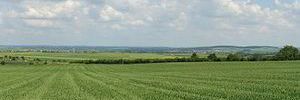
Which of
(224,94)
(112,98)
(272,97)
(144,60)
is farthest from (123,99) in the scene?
(144,60)

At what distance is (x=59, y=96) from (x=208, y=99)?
30.7 ft

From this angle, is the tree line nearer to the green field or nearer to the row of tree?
the row of tree

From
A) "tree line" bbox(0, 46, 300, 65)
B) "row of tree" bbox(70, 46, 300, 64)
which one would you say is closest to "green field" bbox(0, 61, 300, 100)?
"row of tree" bbox(70, 46, 300, 64)

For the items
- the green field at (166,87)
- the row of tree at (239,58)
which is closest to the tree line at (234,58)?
the row of tree at (239,58)

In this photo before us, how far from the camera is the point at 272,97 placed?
73.2 ft

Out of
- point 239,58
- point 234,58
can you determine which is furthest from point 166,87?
point 234,58

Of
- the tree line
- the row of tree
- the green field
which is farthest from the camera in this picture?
the tree line

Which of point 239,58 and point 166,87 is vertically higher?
point 166,87

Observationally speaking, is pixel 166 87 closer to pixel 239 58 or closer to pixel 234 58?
pixel 239 58

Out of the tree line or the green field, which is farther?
the tree line

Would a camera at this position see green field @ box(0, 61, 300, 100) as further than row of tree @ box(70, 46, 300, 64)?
No

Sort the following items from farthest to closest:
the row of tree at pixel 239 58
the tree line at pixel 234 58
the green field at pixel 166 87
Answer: the tree line at pixel 234 58
the row of tree at pixel 239 58
the green field at pixel 166 87

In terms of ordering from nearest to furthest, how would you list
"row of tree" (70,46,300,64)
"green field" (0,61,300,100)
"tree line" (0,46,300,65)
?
"green field" (0,61,300,100) → "row of tree" (70,46,300,64) → "tree line" (0,46,300,65)

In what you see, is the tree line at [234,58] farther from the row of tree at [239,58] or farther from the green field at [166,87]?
the green field at [166,87]
